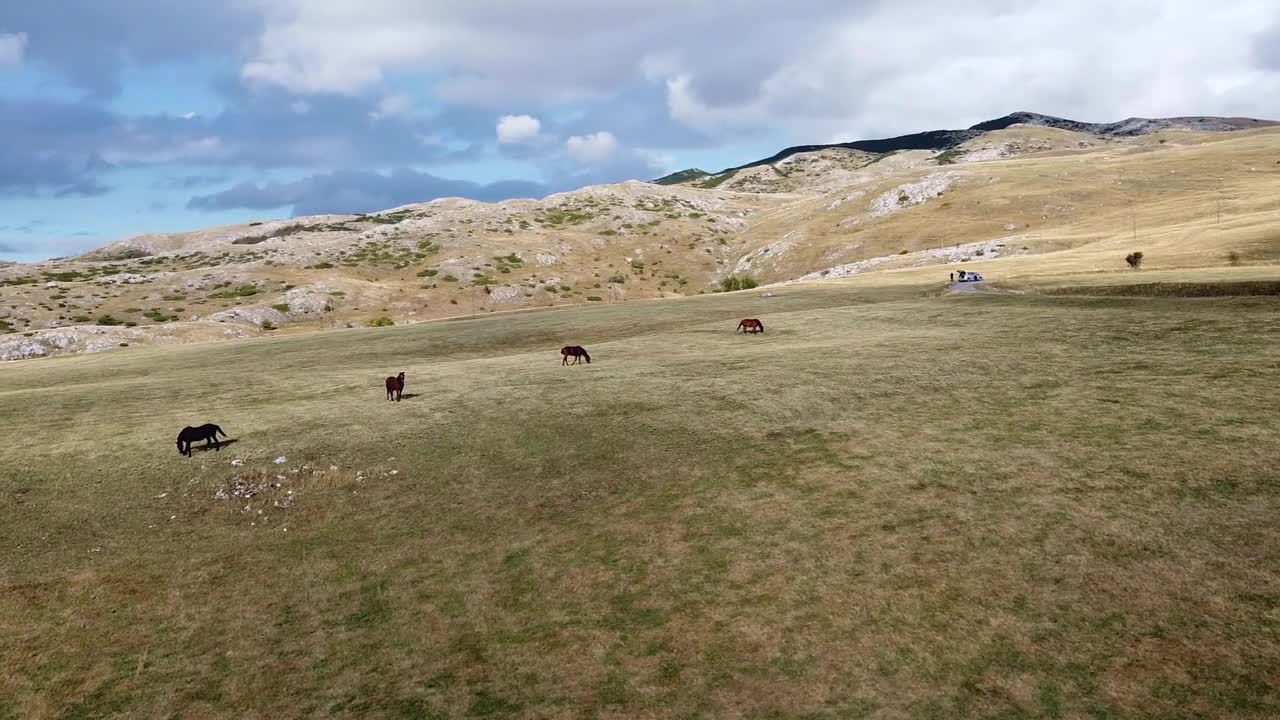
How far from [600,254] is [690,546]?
147 meters

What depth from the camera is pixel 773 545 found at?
13.3 metres

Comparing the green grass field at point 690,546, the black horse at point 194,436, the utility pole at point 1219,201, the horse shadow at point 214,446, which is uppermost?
the utility pole at point 1219,201

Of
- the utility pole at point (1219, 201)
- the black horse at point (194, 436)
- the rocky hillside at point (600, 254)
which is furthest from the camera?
the rocky hillside at point (600, 254)

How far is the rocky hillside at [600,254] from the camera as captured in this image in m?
93.4

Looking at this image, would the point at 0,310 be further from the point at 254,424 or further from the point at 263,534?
A: the point at 263,534

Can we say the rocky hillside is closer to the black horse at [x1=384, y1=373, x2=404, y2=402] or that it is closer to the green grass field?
the green grass field

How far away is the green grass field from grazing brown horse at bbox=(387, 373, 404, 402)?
36.4 inches

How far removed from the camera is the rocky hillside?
93.4 meters

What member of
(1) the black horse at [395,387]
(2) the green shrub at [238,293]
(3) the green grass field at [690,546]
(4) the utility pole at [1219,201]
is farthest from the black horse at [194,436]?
(2) the green shrub at [238,293]

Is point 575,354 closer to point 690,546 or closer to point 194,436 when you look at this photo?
point 194,436

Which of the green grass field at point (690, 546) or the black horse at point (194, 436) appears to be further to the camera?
the black horse at point (194, 436)

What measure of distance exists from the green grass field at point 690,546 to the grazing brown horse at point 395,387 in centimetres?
92

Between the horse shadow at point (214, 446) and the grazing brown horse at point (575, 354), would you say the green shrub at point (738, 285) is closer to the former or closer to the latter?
the grazing brown horse at point (575, 354)

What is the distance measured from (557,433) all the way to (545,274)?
394 ft
